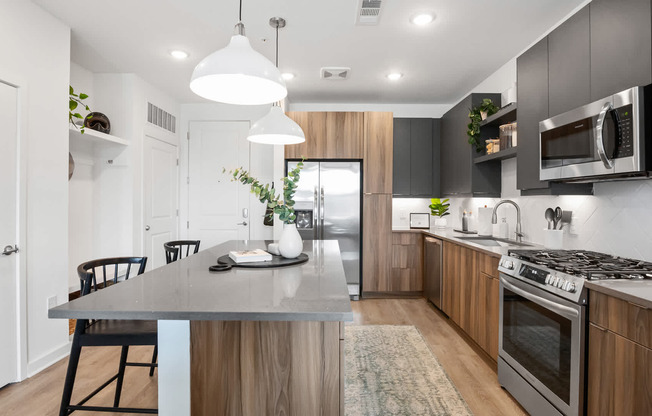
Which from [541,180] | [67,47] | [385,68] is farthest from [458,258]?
[67,47]

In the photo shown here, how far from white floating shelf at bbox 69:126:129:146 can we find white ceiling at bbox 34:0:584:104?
0.76m

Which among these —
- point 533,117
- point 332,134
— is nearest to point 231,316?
point 533,117

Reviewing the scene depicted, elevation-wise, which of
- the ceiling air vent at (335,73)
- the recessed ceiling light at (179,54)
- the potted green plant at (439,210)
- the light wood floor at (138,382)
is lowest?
the light wood floor at (138,382)

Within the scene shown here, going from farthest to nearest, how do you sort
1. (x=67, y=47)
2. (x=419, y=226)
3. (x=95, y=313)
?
(x=419, y=226) → (x=67, y=47) → (x=95, y=313)

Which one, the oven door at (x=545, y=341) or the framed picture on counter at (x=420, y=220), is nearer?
the oven door at (x=545, y=341)

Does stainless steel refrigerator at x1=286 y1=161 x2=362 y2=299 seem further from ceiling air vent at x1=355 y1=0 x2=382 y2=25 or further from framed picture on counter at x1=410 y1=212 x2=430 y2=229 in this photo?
ceiling air vent at x1=355 y1=0 x2=382 y2=25

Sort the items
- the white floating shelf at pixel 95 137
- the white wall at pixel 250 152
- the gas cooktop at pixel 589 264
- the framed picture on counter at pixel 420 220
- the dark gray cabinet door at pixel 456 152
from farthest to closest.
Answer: the white wall at pixel 250 152
the framed picture on counter at pixel 420 220
the dark gray cabinet door at pixel 456 152
the white floating shelf at pixel 95 137
the gas cooktop at pixel 589 264

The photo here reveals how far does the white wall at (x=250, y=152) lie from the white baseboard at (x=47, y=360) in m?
2.43

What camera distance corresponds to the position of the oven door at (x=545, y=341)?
1.64m

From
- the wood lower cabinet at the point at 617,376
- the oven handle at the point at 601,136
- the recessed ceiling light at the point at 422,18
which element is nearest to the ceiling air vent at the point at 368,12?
the recessed ceiling light at the point at 422,18

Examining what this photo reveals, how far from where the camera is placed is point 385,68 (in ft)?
12.3

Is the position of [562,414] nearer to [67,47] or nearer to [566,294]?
[566,294]

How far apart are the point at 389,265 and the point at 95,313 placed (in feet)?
12.3

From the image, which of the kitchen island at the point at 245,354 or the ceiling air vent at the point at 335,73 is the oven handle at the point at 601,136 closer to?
the kitchen island at the point at 245,354
